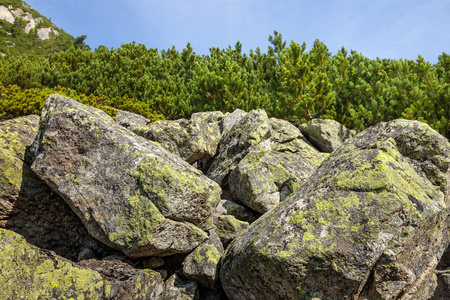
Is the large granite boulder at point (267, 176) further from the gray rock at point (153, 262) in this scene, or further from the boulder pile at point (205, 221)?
the gray rock at point (153, 262)

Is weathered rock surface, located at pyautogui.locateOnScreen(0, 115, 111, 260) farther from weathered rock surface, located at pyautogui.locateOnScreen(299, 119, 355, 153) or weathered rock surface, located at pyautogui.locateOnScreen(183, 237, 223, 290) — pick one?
weathered rock surface, located at pyautogui.locateOnScreen(299, 119, 355, 153)

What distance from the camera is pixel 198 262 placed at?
6.44 metres

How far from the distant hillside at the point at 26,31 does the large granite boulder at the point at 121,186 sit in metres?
87.4

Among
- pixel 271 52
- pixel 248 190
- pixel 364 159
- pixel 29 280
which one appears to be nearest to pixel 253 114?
pixel 248 190

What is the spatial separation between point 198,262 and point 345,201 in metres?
3.48

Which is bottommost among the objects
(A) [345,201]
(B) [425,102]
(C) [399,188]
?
(A) [345,201]

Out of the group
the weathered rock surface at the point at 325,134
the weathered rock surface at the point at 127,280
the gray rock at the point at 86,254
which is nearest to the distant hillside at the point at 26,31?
the weathered rock surface at the point at 325,134

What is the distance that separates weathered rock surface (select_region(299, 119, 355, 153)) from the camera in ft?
42.1

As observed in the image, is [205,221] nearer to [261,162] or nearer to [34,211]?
[261,162]

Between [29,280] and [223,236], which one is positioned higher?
[223,236]

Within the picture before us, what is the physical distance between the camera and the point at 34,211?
7133 millimetres

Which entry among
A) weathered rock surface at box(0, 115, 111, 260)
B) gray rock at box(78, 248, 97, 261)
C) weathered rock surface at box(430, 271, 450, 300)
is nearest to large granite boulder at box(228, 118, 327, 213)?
weathered rock surface at box(430, 271, 450, 300)

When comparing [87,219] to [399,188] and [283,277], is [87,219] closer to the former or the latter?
[283,277]

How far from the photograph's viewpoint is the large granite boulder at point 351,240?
4.60m
